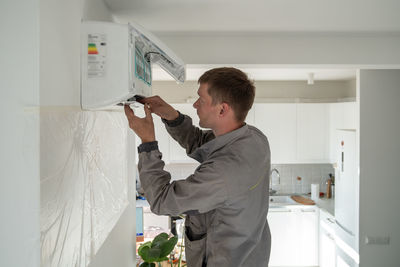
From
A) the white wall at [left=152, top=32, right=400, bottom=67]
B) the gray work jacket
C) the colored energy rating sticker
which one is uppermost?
the white wall at [left=152, top=32, right=400, bottom=67]

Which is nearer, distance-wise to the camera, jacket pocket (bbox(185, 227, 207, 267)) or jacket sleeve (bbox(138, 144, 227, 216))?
jacket sleeve (bbox(138, 144, 227, 216))

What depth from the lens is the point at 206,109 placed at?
1.27 meters

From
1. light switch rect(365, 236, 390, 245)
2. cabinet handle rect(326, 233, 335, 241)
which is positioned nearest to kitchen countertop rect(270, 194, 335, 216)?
cabinet handle rect(326, 233, 335, 241)

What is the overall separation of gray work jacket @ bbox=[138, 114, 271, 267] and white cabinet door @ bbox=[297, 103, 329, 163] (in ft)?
11.1

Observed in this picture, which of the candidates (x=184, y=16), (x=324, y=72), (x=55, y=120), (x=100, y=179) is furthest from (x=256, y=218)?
(x=324, y=72)

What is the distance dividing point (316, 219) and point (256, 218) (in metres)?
3.47

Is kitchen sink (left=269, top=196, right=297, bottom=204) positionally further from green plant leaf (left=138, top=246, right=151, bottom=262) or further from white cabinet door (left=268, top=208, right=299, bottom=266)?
green plant leaf (left=138, top=246, right=151, bottom=262)

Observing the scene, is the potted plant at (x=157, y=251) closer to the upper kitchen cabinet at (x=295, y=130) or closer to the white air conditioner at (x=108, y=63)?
the white air conditioner at (x=108, y=63)

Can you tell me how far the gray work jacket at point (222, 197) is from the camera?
1.06m

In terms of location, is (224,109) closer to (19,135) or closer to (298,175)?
(19,135)

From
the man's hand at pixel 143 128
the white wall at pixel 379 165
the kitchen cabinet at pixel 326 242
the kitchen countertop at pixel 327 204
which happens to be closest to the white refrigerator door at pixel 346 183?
the white wall at pixel 379 165

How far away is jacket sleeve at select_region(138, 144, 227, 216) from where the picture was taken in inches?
41.4

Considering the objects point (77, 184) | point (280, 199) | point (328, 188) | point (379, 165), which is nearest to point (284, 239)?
point (280, 199)

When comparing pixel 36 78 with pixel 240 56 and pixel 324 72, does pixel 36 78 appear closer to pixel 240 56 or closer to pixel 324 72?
pixel 240 56
